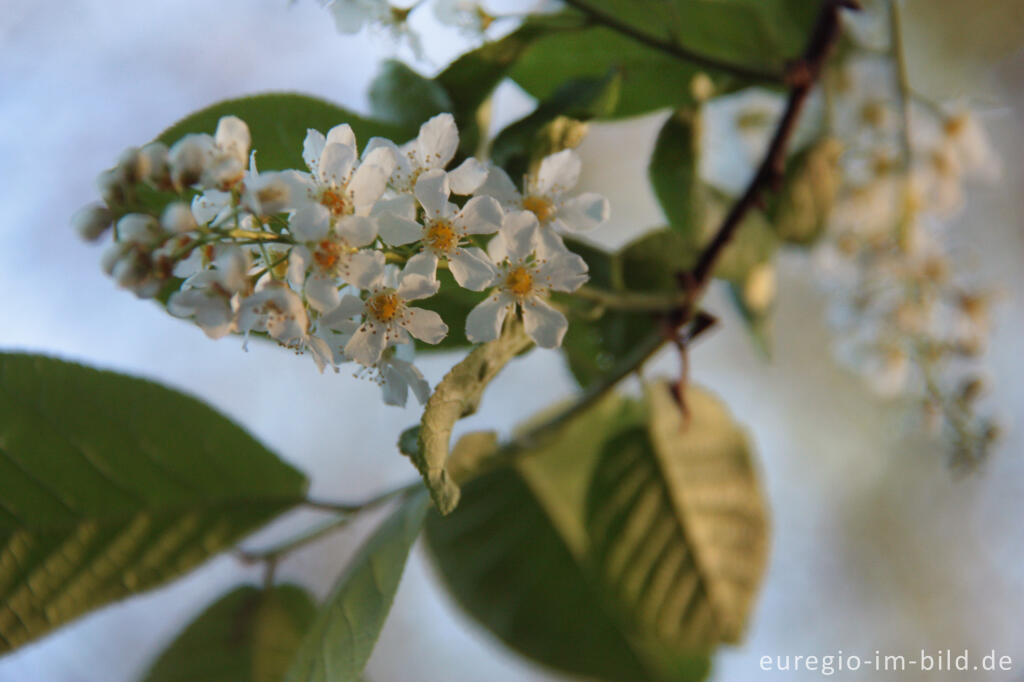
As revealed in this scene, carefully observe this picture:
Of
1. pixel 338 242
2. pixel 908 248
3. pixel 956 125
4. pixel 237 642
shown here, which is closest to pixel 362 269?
pixel 338 242

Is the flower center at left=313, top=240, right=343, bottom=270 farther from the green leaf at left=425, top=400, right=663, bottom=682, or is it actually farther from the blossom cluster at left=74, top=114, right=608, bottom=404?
the green leaf at left=425, top=400, right=663, bottom=682

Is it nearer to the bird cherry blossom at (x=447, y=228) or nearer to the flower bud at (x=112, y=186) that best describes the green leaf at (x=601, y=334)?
the bird cherry blossom at (x=447, y=228)

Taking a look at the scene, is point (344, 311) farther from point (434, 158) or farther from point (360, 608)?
point (360, 608)

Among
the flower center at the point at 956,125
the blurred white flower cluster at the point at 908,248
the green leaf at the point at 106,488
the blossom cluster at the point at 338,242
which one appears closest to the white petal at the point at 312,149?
the blossom cluster at the point at 338,242

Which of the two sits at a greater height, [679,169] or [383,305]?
[383,305]

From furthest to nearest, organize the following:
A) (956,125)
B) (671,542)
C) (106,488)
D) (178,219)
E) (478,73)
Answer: (956,125), (671,542), (106,488), (478,73), (178,219)

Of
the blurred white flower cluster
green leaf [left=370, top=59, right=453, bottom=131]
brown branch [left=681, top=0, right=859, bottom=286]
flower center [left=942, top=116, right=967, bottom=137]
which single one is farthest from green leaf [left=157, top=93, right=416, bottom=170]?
flower center [left=942, top=116, right=967, bottom=137]
